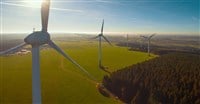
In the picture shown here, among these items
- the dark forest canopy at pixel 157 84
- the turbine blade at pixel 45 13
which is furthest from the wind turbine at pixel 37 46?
the dark forest canopy at pixel 157 84

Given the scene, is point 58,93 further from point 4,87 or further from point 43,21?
point 43,21

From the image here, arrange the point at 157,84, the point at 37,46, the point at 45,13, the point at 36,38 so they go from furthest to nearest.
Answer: the point at 157,84 < the point at 45,13 < the point at 37,46 < the point at 36,38

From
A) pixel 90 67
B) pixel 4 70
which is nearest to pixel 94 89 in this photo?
pixel 90 67

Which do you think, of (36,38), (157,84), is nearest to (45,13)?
(36,38)

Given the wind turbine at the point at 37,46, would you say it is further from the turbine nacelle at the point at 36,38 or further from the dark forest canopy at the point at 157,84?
the dark forest canopy at the point at 157,84

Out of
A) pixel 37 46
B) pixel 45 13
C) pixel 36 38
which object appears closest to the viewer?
pixel 36 38

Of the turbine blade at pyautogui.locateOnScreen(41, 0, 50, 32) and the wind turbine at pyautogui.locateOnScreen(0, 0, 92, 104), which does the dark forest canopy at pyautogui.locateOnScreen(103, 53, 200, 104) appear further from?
the turbine blade at pyautogui.locateOnScreen(41, 0, 50, 32)

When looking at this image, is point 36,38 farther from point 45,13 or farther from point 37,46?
point 45,13

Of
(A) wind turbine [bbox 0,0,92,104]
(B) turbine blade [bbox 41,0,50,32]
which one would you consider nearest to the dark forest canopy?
(A) wind turbine [bbox 0,0,92,104]

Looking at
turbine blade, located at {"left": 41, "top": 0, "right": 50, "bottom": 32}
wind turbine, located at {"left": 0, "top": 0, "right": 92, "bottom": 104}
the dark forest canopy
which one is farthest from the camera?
the dark forest canopy
